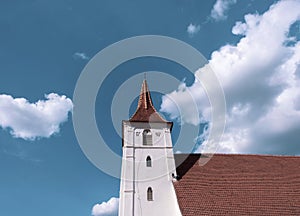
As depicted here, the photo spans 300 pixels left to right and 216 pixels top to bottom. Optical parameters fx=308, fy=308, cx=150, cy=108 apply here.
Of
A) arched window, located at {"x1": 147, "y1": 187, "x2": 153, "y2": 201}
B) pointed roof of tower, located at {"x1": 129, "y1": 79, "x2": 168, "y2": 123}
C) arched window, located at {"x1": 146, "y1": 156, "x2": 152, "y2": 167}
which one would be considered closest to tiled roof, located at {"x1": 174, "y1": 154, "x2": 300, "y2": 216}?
arched window, located at {"x1": 147, "y1": 187, "x2": 153, "y2": 201}

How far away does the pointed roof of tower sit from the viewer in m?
23.8

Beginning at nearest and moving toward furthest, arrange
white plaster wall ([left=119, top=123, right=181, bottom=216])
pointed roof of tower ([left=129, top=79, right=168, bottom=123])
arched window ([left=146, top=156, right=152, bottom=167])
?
white plaster wall ([left=119, top=123, right=181, bottom=216])
arched window ([left=146, top=156, right=152, bottom=167])
pointed roof of tower ([left=129, top=79, right=168, bottom=123])

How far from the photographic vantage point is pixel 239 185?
66.9 feet

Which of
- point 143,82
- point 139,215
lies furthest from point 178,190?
point 143,82

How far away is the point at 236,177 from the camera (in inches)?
836

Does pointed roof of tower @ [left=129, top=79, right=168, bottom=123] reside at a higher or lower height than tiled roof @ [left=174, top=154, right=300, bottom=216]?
higher

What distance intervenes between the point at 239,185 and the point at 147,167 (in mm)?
6312

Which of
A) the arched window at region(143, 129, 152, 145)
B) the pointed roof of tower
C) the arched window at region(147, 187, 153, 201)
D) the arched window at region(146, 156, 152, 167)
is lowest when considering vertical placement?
the arched window at region(147, 187, 153, 201)

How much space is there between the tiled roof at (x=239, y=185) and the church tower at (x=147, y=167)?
106 cm

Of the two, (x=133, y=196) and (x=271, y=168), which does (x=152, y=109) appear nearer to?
(x=133, y=196)

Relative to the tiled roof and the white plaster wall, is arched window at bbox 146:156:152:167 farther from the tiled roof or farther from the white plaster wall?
the tiled roof

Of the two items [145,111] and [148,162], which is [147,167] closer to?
[148,162]

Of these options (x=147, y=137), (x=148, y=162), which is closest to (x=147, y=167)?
(x=148, y=162)

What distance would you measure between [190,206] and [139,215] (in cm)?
343
